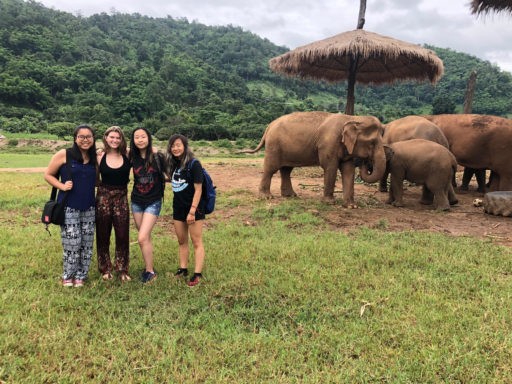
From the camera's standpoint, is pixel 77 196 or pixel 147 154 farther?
pixel 147 154

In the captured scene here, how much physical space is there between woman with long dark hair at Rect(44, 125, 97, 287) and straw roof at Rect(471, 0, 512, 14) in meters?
7.84

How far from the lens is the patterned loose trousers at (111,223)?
162 inches

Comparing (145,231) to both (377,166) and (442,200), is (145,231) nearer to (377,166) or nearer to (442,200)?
(377,166)

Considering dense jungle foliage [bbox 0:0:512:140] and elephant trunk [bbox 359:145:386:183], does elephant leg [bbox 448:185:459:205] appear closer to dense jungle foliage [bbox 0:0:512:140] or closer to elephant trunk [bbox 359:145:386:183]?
elephant trunk [bbox 359:145:386:183]

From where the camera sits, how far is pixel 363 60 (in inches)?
425

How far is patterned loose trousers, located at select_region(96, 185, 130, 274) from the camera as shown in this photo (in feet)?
13.5

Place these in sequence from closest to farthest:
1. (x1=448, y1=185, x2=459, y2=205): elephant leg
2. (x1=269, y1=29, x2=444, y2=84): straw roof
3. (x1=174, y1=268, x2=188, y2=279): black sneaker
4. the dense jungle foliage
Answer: (x1=174, y1=268, x2=188, y2=279): black sneaker → (x1=448, y1=185, x2=459, y2=205): elephant leg → (x1=269, y1=29, x2=444, y2=84): straw roof → the dense jungle foliage

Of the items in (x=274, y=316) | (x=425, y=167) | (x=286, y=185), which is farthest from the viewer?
(x=286, y=185)

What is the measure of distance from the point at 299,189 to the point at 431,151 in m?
3.44

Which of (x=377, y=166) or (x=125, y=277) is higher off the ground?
(x=377, y=166)

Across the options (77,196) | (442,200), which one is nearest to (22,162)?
(77,196)

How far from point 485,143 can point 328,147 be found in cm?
350

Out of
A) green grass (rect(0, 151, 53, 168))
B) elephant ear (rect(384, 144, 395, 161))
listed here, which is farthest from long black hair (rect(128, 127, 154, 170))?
green grass (rect(0, 151, 53, 168))

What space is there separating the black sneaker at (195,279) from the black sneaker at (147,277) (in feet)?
1.34
